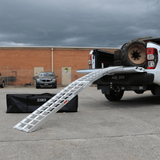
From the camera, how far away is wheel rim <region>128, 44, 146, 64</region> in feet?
23.2

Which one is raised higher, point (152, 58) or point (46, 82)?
point (152, 58)

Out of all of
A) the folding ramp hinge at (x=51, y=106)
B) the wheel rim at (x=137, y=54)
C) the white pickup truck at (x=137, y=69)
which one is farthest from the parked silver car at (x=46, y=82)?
the folding ramp hinge at (x=51, y=106)

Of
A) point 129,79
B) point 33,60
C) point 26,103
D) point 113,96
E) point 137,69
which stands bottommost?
point 113,96

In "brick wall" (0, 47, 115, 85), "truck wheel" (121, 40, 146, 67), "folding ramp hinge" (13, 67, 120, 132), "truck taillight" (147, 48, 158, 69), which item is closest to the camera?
"folding ramp hinge" (13, 67, 120, 132)

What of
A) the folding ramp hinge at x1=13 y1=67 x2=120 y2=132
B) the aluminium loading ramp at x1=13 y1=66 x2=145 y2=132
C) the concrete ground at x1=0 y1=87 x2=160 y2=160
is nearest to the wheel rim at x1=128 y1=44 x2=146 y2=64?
the aluminium loading ramp at x1=13 y1=66 x2=145 y2=132

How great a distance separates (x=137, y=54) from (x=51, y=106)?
3.68m

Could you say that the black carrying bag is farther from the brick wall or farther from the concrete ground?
the brick wall

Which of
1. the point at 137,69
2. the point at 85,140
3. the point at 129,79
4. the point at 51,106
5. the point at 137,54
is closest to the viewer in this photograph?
the point at 85,140

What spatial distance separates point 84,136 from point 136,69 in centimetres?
327

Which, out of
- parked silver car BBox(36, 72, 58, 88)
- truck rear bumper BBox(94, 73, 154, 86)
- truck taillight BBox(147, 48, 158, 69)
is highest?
truck taillight BBox(147, 48, 158, 69)

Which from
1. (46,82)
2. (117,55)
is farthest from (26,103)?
(46,82)

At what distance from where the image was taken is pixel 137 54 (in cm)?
A: 717

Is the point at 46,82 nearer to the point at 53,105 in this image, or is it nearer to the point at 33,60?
the point at 33,60

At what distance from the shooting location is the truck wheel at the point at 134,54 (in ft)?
23.2
